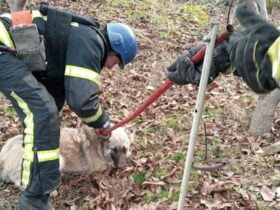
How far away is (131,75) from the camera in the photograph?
7.65 meters

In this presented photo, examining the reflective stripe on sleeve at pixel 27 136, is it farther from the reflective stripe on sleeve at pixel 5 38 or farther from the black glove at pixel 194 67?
the black glove at pixel 194 67

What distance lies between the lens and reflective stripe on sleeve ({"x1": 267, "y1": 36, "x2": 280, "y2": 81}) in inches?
88.7

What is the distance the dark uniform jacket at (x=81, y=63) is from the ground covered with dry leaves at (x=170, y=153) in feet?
2.79

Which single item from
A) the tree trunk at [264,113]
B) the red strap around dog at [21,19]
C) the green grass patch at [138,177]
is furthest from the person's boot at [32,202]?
the tree trunk at [264,113]

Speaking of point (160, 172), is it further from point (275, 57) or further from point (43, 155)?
point (275, 57)

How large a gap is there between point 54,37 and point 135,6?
25.9 ft

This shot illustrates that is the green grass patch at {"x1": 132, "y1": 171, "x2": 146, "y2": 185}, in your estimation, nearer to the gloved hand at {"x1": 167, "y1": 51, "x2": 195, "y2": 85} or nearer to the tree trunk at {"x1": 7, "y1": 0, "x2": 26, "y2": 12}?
the gloved hand at {"x1": 167, "y1": 51, "x2": 195, "y2": 85}

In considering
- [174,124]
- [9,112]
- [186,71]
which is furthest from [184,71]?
[9,112]

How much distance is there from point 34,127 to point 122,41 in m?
1.28

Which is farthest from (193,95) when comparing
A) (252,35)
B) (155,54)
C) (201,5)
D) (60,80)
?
(201,5)

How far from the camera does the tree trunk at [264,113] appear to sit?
5273 mm

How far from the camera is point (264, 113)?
5344 mm

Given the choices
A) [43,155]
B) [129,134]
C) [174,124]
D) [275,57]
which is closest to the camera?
[275,57]

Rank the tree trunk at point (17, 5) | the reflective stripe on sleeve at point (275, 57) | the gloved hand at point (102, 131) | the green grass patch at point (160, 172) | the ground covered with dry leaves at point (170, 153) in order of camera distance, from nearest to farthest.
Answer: the reflective stripe on sleeve at point (275, 57), the ground covered with dry leaves at point (170, 153), the gloved hand at point (102, 131), the green grass patch at point (160, 172), the tree trunk at point (17, 5)
